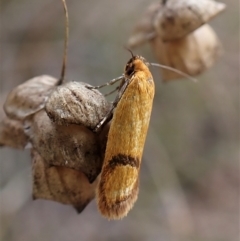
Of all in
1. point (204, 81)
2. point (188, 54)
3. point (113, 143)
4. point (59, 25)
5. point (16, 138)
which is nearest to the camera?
point (113, 143)

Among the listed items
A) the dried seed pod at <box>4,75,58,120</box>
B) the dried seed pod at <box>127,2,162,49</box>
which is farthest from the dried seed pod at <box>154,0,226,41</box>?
the dried seed pod at <box>4,75,58,120</box>

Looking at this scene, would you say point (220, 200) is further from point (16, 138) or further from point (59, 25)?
point (16, 138)

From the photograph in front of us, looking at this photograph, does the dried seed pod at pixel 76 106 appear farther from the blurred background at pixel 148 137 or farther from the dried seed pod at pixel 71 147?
the blurred background at pixel 148 137

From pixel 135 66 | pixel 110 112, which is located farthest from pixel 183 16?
pixel 110 112

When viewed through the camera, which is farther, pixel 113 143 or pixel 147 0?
pixel 147 0

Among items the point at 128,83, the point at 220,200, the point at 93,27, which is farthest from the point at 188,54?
the point at 220,200

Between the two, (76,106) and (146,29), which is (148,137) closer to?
(146,29)
